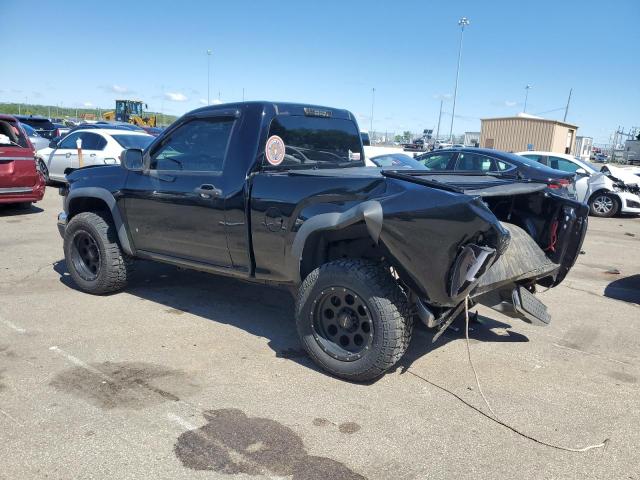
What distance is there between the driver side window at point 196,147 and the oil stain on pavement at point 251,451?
7.11 ft

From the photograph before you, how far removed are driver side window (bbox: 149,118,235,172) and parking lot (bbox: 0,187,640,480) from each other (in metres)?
1.40

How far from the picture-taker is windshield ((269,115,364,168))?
15.0ft

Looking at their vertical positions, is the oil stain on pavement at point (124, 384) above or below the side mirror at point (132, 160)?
below

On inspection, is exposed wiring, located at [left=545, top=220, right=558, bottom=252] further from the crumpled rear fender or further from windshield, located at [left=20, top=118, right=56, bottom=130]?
windshield, located at [left=20, top=118, right=56, bottom=130]

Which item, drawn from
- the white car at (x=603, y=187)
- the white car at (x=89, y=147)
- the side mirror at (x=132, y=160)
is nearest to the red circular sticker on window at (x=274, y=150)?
the side mirror at (x=132, y=160)

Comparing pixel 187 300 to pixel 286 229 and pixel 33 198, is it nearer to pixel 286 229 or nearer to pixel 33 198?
pixel 286 229

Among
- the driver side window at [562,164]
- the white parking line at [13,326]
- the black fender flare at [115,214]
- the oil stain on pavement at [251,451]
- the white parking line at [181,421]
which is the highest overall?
the driver side window at [562,164]

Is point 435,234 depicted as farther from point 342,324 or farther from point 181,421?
point 181,421

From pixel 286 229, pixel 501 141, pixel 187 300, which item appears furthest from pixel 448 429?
pixel 501 141

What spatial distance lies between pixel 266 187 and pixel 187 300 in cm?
195

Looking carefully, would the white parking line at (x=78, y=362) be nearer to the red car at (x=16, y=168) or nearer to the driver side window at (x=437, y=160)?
the red car at (x=16, y=168)

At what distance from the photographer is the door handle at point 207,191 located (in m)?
4.41

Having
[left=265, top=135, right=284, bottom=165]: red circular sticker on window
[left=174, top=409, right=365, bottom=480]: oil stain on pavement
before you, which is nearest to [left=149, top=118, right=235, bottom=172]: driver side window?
[left=265, top=135, right=284, bottom=165]: red circular sticker on window

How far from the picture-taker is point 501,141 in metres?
31.9
